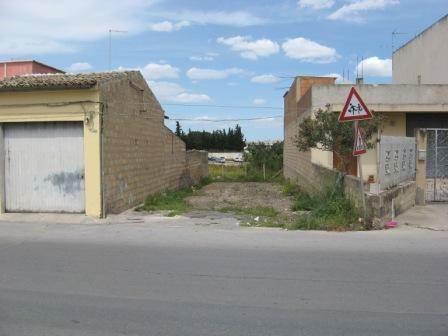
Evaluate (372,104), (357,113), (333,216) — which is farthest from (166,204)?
(372,104)

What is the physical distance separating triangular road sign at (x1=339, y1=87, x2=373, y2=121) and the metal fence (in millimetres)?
2098

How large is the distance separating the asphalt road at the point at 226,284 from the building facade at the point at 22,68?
49.3 ft

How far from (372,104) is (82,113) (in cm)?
1562

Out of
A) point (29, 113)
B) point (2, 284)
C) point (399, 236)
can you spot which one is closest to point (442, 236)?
point (399, 236)

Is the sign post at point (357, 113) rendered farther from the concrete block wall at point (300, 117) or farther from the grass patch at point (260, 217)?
the concrete block wall at point (300, 117)

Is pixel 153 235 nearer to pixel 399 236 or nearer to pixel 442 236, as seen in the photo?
pixel 399 236

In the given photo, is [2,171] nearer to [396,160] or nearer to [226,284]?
[226,284]

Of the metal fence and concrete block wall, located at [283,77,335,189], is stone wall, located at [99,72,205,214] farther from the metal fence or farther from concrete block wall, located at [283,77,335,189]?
the metal fence

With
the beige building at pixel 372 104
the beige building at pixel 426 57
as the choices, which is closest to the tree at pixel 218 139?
the beige building at pixel 426 57

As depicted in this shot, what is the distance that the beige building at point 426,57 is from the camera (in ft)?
104

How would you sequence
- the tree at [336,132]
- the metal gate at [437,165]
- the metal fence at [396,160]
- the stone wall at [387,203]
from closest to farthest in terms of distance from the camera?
the stone wall at [387,203] → the metal fence at [396,160] → the tree at [336,132] → the metal gate at [437,165]

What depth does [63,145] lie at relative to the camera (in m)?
15.2

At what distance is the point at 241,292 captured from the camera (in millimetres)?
6656

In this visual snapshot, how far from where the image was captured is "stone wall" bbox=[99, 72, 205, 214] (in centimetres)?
1548
